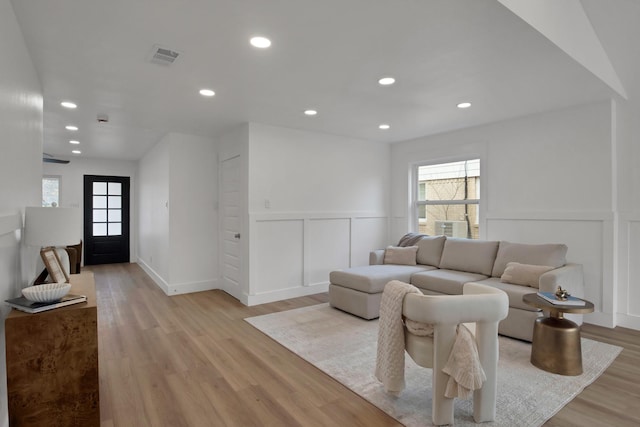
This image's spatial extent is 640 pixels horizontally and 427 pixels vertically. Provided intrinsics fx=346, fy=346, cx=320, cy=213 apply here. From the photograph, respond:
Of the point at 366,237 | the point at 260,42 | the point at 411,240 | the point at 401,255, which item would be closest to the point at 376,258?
the point at 401,255

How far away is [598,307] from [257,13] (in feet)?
13.9

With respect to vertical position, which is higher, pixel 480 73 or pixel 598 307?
pixel 480 73

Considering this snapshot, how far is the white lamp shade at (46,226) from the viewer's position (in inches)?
85.4

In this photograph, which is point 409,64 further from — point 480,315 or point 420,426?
point 420,426

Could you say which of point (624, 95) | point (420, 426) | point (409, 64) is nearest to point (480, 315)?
point (420, 426)

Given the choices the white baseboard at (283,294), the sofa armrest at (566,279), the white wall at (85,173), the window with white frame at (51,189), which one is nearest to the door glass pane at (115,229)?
the white wall at (85,173)

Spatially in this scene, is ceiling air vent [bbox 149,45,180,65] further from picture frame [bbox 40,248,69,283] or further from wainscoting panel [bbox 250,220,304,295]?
wainscoting panel [bbox 250,220,304,295]

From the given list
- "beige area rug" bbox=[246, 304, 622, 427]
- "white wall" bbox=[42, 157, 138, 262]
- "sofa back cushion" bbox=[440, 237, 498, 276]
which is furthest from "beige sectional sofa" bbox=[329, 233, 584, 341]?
"white wall" bbox=[42, 157, 138, 262]

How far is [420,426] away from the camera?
77.2 inches

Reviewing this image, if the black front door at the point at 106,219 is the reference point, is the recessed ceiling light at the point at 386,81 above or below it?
above

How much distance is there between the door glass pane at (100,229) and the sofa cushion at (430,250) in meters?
6.82

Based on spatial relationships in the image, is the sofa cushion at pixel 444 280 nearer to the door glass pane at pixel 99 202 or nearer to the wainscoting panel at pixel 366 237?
the wainscoting panel at pixel 366 237

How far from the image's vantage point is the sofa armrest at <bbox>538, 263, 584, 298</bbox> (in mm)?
3123

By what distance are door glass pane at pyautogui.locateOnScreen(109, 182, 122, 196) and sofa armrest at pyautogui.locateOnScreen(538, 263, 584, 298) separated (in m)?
8.14
